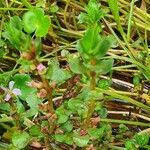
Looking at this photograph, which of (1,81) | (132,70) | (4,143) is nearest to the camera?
(1,81)

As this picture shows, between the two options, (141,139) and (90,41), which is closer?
(90,41)

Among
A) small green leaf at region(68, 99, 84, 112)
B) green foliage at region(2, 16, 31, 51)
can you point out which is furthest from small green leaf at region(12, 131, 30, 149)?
green foliage at region(2, 16, 31, 51)

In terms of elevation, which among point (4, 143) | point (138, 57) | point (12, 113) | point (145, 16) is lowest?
point (4, 143)

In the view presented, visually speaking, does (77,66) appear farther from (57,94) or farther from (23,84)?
(57,94)

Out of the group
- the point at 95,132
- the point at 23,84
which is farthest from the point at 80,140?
the point at 23,84

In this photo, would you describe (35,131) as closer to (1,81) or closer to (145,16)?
(1,81)

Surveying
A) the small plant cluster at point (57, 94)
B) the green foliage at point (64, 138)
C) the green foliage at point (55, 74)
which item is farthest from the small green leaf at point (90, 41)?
the green foliage at point (64, 138)

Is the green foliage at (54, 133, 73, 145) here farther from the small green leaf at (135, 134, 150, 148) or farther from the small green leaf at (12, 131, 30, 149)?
the small green leaf at (135, 134, 150, 148)

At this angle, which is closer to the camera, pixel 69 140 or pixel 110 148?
pixel 69 140

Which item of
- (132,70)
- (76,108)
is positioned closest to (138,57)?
(132,70)
